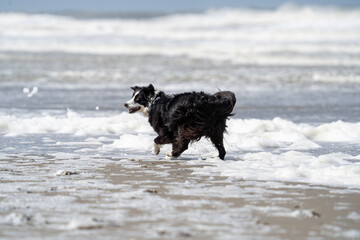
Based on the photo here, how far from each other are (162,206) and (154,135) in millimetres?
4574

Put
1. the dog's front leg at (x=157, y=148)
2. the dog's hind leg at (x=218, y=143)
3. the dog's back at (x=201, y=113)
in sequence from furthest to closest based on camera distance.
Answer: the dog's front leg at (x=157, y=148), the dog's hind leg at (x=218, y=143), the dog's back at (x=201, y=113)

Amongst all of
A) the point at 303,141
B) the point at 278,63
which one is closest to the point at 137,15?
the point at 278,63

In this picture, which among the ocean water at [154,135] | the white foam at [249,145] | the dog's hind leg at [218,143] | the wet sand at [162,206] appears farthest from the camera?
the dog's hind leg at [218,143]

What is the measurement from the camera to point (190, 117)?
24.7 feet

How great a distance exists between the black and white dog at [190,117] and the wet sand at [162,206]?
0.86 metres

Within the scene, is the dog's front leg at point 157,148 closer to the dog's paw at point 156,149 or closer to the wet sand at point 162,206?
the dog's paw at point 156,149

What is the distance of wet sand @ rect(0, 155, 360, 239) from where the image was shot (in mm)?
4332

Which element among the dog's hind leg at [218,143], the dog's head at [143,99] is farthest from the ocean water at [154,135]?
the dog's head at [143,99]

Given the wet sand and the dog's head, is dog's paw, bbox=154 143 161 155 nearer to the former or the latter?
the dog's head

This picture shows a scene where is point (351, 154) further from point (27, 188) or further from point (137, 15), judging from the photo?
point (137, 15)

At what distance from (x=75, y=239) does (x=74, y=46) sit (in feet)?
123

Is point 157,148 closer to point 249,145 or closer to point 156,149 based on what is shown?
point 156,149

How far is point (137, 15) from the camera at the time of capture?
61.5 m

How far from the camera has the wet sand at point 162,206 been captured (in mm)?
4332
